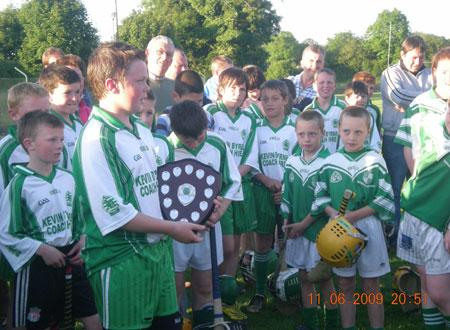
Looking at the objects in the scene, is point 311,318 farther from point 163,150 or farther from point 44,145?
point 44,145

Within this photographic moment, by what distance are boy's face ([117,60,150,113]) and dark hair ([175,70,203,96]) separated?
5.91 ft

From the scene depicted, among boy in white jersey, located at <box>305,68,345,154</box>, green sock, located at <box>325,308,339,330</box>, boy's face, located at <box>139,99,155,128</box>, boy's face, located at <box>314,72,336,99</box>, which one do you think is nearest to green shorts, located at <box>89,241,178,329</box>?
boy's face, located at <box>139,99,155,128</box>

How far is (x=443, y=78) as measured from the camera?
349 cm

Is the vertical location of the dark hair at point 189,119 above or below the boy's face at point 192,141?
above

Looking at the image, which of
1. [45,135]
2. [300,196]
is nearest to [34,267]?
[45,135]

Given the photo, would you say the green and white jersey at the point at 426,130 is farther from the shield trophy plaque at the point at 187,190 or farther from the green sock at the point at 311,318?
the shield trophy plaque at the point at 187,190

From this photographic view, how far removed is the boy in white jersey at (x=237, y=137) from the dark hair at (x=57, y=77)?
53.0 inches

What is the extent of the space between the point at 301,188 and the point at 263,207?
0.72m

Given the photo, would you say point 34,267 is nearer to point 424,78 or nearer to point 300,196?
point 300,196

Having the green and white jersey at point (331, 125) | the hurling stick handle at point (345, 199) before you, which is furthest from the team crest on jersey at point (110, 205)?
the green and white jersey at point (331, 125)

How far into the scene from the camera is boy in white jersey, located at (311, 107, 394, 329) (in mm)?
3697

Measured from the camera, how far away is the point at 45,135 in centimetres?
327

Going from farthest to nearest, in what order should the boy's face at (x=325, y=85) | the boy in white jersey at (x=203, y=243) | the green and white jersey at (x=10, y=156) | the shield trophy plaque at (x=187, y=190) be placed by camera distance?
1. the boy's face at (x=325, y=85)
2. the boy in white jersey at (x=203, y=243)
3. the green and white jersey at (x=10, y=156)
4. the shield trophy plaque at (x=187, y=190)

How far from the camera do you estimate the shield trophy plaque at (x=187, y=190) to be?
262 cm
